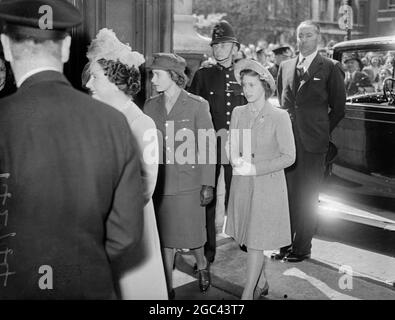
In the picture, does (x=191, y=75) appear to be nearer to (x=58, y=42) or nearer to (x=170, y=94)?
(x=170, y=94)

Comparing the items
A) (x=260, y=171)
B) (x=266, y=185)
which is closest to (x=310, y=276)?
(x=266, y=185)

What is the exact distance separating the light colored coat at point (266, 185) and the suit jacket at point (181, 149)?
320 mm

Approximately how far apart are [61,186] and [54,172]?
0.05 meters

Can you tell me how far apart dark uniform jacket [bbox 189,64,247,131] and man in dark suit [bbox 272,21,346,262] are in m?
0.50

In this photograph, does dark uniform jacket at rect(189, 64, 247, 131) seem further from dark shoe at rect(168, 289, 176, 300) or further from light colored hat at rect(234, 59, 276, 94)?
dark shoe at rect(168, 289, 176, 300)

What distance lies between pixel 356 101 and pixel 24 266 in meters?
→ 5.66

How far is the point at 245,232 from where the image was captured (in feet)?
11.3

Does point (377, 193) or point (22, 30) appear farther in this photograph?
point (377, 193)

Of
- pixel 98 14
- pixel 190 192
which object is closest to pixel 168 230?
pixel 190 192

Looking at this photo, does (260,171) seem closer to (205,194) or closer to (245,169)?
(245,169)

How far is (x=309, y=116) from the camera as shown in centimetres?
453

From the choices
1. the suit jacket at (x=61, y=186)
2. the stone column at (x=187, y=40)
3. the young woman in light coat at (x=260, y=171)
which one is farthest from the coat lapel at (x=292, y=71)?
the suit jacket at (x=61, y=186)
